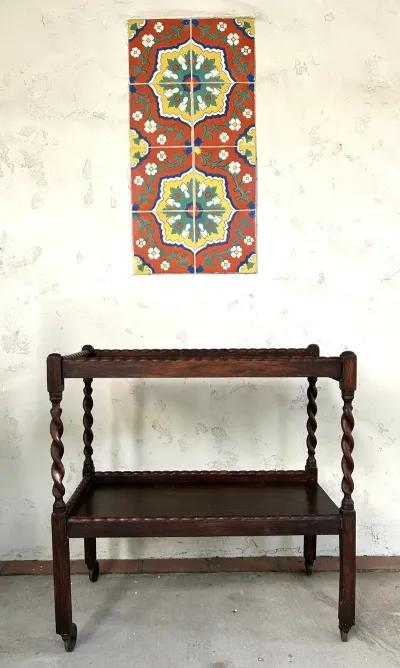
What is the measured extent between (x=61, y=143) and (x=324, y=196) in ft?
3.95

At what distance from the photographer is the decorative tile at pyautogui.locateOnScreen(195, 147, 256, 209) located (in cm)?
263

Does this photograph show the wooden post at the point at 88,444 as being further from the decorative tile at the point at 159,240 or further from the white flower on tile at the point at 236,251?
the white flower on tile at the point at 236,251

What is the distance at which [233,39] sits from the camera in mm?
2611

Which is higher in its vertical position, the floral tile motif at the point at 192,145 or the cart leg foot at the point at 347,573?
the floral tile motif at the point at 192,145

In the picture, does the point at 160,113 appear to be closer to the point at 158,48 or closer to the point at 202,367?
the point at 158,48

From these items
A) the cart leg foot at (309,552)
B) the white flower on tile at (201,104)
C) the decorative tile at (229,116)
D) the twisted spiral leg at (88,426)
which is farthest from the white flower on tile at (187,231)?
the cart leg foot at (309,552)

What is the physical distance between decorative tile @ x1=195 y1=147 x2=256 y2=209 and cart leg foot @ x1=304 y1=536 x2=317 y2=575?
1497 mm

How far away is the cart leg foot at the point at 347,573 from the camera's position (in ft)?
6.59

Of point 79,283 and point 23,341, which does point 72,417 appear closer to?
point 23,341

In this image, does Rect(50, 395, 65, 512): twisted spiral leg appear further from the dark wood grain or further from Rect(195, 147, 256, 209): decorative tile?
Rect(195, 147, 256, 209): decorative tile

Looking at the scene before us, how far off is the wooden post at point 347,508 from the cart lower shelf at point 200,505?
0.05 m

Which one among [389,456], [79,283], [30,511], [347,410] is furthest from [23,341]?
[389,456]

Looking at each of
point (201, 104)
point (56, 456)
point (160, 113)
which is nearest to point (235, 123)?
point (201, 104)

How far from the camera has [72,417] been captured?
2697mm
